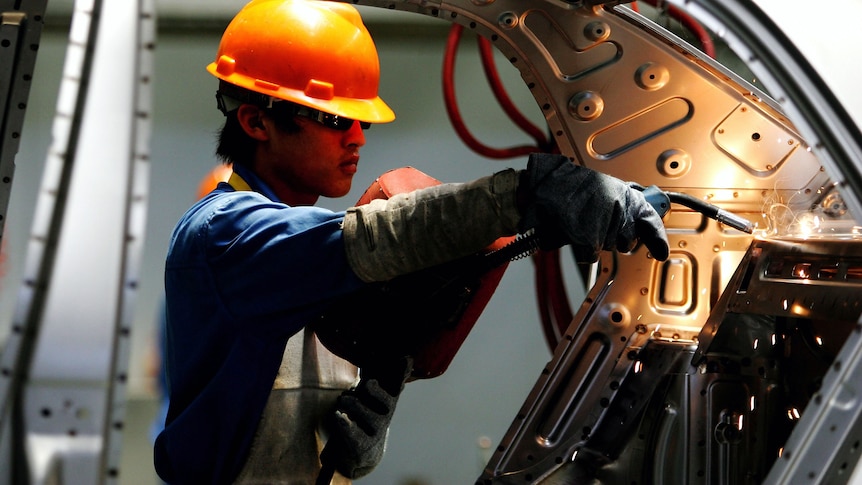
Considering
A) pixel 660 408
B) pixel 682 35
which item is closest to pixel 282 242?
pixel 660 408

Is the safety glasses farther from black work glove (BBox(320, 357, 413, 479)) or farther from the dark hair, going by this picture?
black work glove (BBox(320, 357, 413, 479))

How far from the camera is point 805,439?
2.13 m

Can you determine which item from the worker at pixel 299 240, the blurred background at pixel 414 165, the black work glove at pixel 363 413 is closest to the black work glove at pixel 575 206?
the worker at pixel 299 240

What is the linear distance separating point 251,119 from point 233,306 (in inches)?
27.4

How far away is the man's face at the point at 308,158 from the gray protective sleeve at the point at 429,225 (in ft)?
2.06

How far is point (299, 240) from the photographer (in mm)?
2402

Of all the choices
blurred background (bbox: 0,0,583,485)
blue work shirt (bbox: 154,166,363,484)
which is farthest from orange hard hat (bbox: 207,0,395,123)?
blurred background (bbox: 0,0,583,485)

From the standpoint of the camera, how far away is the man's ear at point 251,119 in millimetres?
2984

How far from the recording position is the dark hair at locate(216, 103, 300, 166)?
296 centimetres

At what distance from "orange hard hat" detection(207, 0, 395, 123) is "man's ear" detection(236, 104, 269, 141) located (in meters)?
0.06

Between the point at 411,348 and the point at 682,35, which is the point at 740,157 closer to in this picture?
the point at 682,35

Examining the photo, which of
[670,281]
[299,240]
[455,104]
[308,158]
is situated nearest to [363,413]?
[299,240]

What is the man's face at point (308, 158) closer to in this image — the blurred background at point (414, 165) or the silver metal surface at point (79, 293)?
the silver metal surface at point (79, 293)

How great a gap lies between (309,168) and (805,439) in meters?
1.62
